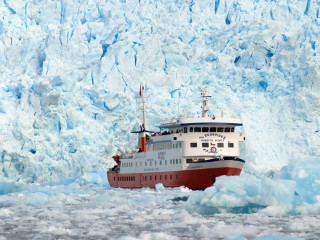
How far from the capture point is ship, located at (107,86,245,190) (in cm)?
2528

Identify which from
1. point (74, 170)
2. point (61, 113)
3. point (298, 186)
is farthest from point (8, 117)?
point (298, 186)

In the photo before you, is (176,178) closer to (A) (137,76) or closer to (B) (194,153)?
(B) (194,153)

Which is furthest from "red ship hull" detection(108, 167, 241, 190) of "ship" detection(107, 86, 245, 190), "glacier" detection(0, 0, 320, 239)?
"glacier" detection(0, 0, 320, 239)

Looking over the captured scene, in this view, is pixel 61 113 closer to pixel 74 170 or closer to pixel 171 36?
pixel 74 170

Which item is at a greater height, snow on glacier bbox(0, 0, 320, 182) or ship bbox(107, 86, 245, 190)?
snow on glacier bbox(0, 0, 320, 182)

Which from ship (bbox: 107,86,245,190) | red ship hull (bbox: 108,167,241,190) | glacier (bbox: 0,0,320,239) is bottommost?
red ship hull (bbox: 108,167,241,190)

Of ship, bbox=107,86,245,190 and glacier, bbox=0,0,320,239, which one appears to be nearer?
ship, bbox=107,86,245,190

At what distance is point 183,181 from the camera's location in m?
26.5

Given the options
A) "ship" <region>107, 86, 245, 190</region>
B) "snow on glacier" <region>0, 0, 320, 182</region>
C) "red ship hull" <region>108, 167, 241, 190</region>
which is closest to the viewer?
"red ship hull" <region>108, 167, 241, 190</region>

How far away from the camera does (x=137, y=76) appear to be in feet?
124

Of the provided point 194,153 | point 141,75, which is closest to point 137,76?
point 141,75

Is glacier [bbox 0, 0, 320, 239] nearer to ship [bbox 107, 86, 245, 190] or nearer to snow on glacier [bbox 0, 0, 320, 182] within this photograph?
snow on glacier [bbox 0, 0, 320, 182]

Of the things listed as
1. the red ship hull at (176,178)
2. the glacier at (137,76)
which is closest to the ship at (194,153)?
the red ship hull at (176,178)

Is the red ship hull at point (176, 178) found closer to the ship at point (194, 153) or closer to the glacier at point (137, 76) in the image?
the ship at point (194, 153)
